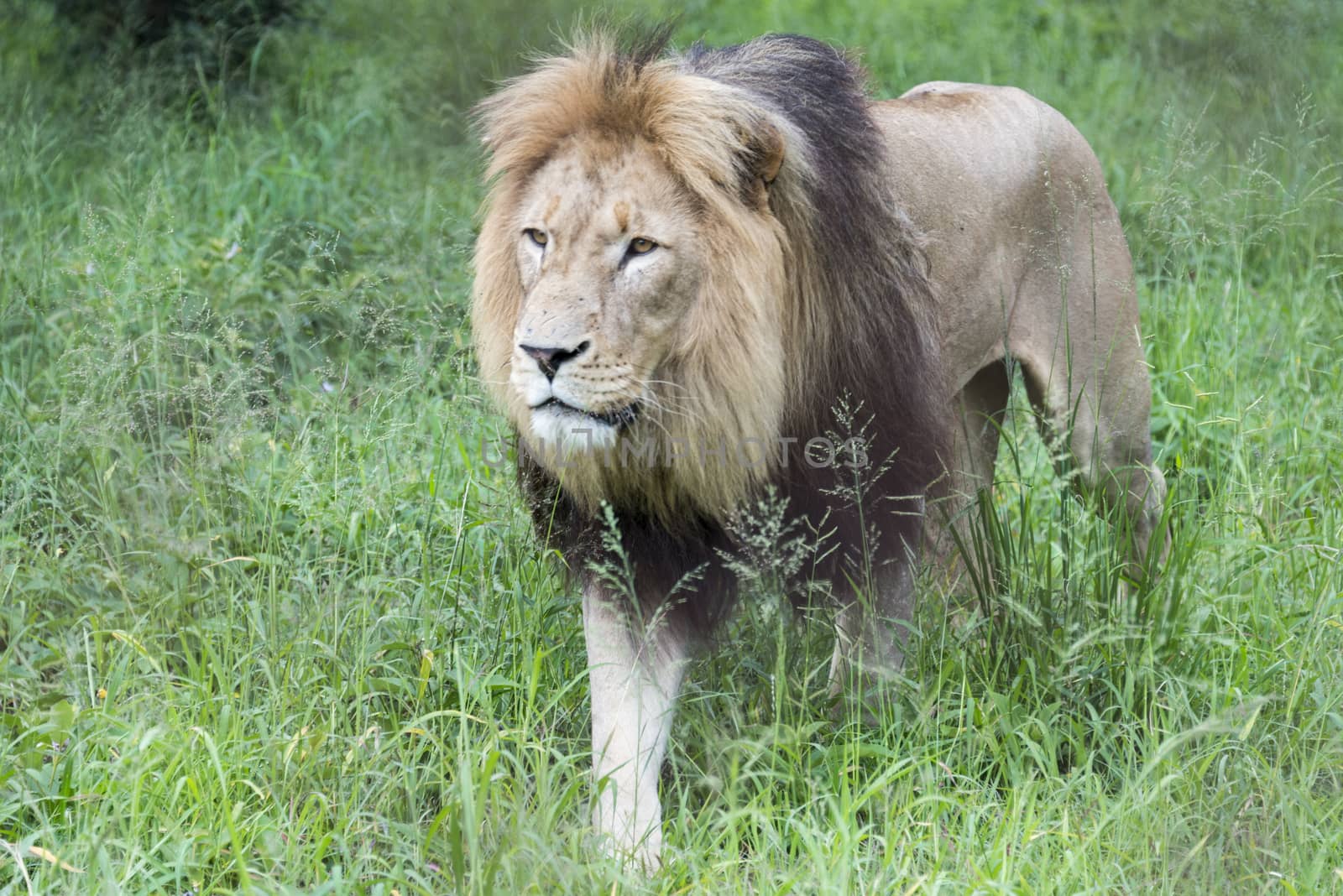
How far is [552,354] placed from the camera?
8.32ft

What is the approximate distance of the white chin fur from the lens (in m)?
2.61

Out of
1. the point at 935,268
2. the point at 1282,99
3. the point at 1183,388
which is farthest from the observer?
the point at 1282,99

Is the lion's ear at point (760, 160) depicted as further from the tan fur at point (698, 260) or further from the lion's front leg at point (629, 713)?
the lion's front leg at point (629, 713)

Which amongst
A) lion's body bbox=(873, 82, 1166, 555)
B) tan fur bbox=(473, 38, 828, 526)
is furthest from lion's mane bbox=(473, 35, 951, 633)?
lion's body bbox=(873, 82, 1166, 555)

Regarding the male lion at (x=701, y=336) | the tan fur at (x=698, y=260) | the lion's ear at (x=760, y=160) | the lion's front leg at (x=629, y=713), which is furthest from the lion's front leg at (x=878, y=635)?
the lion's ear at (x=760, y=160)

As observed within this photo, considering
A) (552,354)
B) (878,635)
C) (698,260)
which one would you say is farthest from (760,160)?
(878,635)

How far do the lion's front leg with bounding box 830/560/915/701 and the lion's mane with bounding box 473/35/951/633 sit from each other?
9 cm

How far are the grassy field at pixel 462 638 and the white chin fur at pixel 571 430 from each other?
417 millimetres

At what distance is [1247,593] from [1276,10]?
165 inches

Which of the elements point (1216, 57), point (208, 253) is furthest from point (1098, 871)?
point (1216, 57)

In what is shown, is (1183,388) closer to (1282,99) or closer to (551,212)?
(1282,99)

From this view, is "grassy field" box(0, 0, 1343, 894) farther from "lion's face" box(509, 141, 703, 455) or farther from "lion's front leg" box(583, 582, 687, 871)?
"lion's face" box(509, 141, 703, 455)

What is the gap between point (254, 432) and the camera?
146 inches

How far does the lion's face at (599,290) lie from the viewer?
257 cm
